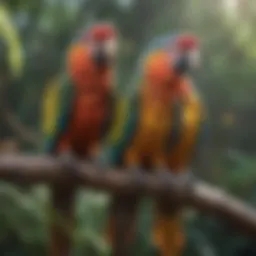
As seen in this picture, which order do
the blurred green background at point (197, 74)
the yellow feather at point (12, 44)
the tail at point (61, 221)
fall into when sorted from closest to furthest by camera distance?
the yellow feather at point (12, 44) < the tail at point (61, 221) < the blurred green background at point (197, 74)

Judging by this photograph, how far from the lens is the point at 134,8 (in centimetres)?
108

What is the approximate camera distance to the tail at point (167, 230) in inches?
38.2

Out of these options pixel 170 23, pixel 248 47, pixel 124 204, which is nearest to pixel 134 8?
pixel 170 23

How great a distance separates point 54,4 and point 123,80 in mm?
164

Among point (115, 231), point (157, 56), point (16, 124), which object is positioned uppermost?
point (157, 56)

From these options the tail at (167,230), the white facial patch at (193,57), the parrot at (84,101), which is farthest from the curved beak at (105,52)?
the tail at (167,230)

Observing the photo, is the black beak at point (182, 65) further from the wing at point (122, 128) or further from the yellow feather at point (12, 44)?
the yellow feather at point (12, 44)

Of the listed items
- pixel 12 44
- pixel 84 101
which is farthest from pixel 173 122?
pixel 12 44

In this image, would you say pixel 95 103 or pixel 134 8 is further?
pixel 134 8

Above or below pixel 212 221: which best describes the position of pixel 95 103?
above

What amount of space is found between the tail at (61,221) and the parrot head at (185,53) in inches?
9.3

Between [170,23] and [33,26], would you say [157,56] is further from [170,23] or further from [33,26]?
[33,26]

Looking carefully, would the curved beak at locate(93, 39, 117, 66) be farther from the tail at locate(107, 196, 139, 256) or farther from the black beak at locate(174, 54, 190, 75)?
the tail at locate(107, 196, 139, 256)

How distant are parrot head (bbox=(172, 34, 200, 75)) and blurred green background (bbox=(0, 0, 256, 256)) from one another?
0.25 ft
